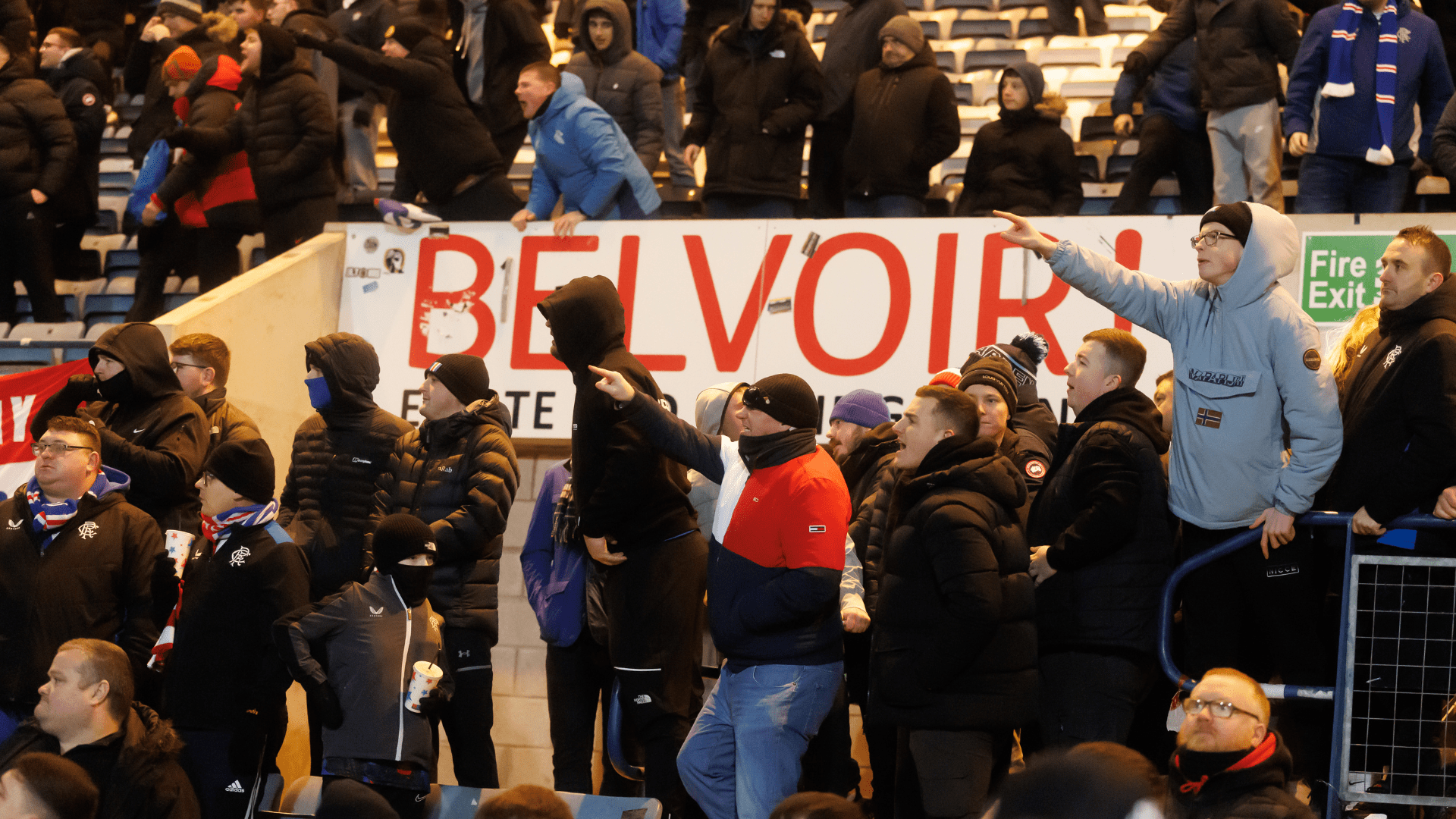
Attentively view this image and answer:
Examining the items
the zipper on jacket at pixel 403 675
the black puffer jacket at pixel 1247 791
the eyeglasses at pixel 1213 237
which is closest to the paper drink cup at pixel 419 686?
the zipper on jacket at pixel 403 675

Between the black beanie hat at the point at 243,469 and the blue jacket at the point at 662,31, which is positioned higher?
the blue jacket at the point at 662,31

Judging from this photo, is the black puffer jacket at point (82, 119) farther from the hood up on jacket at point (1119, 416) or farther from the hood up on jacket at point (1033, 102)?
the hood up on jacket at point (1119, 416)

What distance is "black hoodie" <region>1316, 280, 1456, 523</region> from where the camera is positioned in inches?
164

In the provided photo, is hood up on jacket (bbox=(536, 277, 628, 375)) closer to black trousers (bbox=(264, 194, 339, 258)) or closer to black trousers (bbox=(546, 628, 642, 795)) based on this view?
black trousers (bbox=(546, 628, 642, 795))

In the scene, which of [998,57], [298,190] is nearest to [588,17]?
[298,190]

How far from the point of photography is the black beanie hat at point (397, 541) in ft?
14.9

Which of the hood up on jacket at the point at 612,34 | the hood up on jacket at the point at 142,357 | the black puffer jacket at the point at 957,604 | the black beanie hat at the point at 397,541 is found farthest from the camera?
the hood up on jacket at the point at 612,34

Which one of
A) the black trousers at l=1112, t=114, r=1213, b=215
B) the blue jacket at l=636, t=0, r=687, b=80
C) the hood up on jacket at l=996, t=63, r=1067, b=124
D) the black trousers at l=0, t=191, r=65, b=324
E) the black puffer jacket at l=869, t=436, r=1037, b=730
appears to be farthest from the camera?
the blue jacket at l=636, t=0, r=687, b=80

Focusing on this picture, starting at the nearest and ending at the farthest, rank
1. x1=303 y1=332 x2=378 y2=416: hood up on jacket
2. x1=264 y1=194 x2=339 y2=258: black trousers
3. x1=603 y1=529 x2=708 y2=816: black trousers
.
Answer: x1=603 y1=529 x2=708 y2=816: black trousers
x1=303 y1=332 x2=378 y2=416: hood up on jacket
x1=264 y1=194 x2=339 y2=258: black trousers

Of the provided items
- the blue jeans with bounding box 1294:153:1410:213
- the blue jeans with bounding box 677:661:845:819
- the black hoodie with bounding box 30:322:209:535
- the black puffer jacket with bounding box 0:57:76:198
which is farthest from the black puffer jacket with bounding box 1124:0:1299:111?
the black puffer jacket with bounding box 0:57:76:198

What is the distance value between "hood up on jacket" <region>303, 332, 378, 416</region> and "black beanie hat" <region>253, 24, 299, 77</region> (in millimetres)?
2719

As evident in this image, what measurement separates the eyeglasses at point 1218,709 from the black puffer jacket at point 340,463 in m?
2.95

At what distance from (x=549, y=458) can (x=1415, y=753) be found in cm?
403

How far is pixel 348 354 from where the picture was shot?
5480mm
